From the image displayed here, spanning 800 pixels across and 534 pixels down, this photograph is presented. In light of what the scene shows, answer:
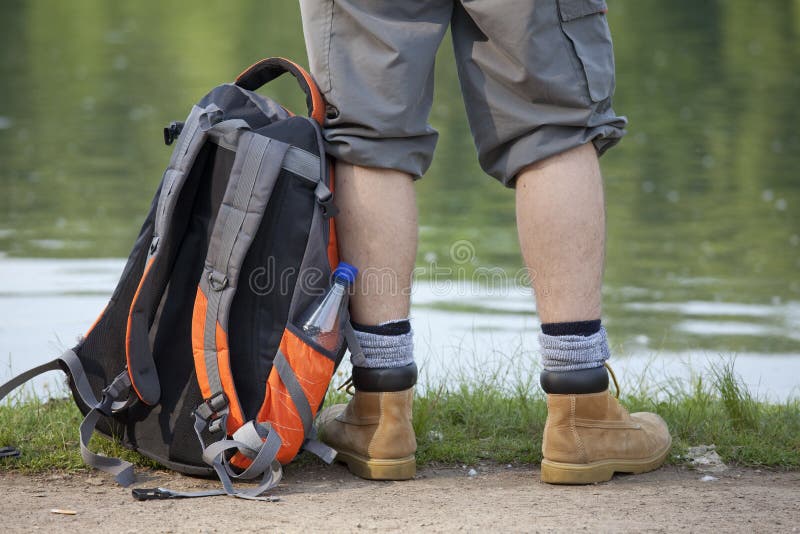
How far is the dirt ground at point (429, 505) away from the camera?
228 centimetres

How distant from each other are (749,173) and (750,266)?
2.14 meters

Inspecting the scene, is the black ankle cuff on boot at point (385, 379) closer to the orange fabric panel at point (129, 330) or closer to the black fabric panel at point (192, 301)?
the black fabric panel at point (192, 301)

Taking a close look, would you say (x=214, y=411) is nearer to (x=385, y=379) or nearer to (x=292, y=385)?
(x=292, y=385)

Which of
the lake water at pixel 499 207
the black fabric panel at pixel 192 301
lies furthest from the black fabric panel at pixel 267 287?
the lake water at pixel 499 207

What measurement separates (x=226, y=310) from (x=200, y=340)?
0.09m

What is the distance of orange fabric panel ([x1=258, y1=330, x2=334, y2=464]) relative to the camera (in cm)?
252

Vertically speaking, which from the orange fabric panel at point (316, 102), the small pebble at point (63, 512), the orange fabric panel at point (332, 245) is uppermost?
the orange fabric panel at point (316, 102)

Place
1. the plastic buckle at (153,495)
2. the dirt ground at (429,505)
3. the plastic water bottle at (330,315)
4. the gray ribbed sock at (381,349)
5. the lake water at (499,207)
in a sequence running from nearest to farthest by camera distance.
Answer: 1. the dirt ground at (429,505)
2. the plastic buckle at (153,495)
3. the plastic water bottle at (330,315)
4. the gray ribbed sock at (381,349)
5. the lake water at (499,207)


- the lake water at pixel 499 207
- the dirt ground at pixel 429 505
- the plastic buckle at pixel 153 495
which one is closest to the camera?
the dirt ground at pixel 429 505

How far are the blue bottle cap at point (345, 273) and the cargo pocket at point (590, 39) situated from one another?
67cm

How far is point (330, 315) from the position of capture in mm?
2541

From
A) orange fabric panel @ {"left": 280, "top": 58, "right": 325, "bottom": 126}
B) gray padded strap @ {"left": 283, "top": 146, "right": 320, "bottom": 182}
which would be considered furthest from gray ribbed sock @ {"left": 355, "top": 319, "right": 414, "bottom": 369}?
orange fabric panel @ {"left": 280, "top": 58, "right": 325, "bottom": 126}

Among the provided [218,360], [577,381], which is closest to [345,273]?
[218,360]

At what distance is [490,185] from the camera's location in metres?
7.36
